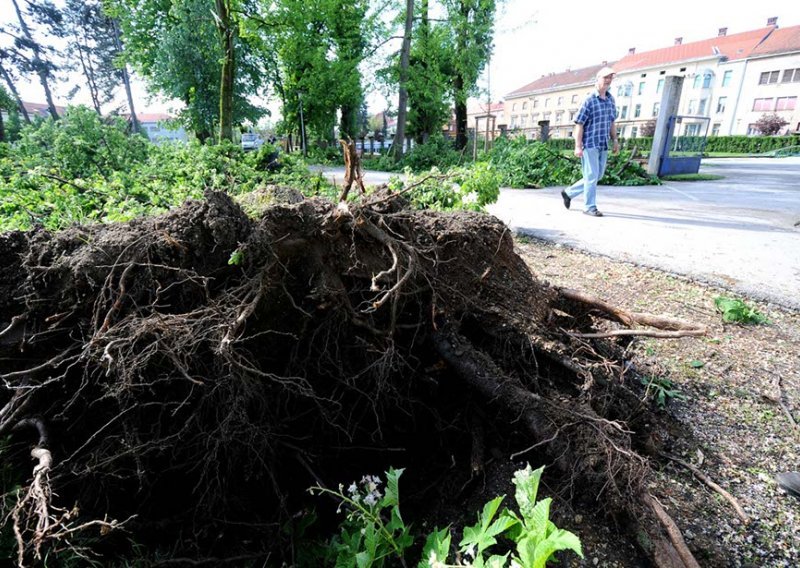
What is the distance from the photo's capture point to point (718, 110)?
48.2m

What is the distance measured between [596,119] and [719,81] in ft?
186

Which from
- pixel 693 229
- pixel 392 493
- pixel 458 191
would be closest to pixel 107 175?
pixel 458 191

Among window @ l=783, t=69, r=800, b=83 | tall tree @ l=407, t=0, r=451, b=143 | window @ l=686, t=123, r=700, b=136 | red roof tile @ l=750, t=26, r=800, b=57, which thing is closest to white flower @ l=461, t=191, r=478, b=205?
window @ l=686, t=123, r=700, b=136

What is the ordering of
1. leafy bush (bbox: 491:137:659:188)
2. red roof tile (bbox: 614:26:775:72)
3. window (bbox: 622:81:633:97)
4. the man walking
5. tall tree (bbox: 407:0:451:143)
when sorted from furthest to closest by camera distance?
window (bbox: 622:81:633:97)
red roof tile (bbox: 614:26:775:72)
tall tree (bbox: 407:0:451:143)
leafy bush (bbox: 491:137:659:188)
the man walking

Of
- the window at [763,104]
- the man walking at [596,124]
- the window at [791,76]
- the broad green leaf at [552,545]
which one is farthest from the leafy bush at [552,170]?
the window at [763,104]

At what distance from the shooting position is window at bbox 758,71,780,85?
42656mm

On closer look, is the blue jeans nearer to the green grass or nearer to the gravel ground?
the gravel ground

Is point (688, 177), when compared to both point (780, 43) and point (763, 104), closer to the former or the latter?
point (763, 104)

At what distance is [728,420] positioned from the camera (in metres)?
2.33

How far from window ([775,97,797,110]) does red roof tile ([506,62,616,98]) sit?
20606mm

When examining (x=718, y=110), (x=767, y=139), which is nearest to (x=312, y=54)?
(x=767, y=139)

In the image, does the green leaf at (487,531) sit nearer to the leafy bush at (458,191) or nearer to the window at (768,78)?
the leafy bush at (458,191)

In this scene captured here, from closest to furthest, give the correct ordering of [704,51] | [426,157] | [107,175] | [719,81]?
1. [107,175]
2. [426,157]
3. [719,81]
4. [704,51]

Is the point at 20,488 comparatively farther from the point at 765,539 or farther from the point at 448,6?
the point at 448,6
